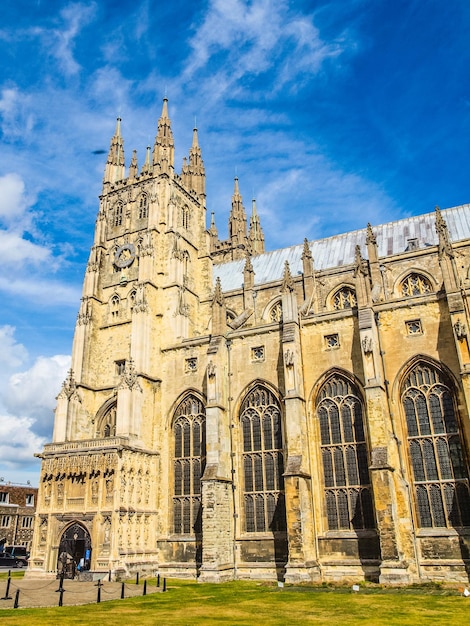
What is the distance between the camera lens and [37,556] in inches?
1211

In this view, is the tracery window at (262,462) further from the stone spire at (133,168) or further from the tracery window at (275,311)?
the stone spire at (133,168)

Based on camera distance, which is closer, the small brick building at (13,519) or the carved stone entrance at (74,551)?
the carved stone entrance at (74,551)

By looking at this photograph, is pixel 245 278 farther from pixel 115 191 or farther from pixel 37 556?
pixel 37 556

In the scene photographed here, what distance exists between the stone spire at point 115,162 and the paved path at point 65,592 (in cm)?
3109

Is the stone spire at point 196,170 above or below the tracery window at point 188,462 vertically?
above

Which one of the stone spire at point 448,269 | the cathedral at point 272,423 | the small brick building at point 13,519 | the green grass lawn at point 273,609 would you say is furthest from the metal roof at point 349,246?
the small brick building at point 13,519

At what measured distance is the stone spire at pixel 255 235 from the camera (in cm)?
6204

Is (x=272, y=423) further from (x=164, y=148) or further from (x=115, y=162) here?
(x=115, y=162)

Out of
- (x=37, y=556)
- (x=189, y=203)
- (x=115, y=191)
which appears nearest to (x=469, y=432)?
(x=37, y=556)

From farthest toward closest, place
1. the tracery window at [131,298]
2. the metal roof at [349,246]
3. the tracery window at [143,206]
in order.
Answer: the tracery window at [143,206]
the tracery window at [131,298]
the metal roof at [349,246]

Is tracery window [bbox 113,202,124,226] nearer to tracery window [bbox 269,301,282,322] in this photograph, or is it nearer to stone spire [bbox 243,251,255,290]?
stone spire [bbox 243,251,255,290]

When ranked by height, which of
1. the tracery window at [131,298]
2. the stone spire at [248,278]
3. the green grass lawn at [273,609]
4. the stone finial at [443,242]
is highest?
the stone spire at [248,278]

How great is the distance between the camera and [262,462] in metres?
30.5

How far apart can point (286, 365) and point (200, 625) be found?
641 inches
